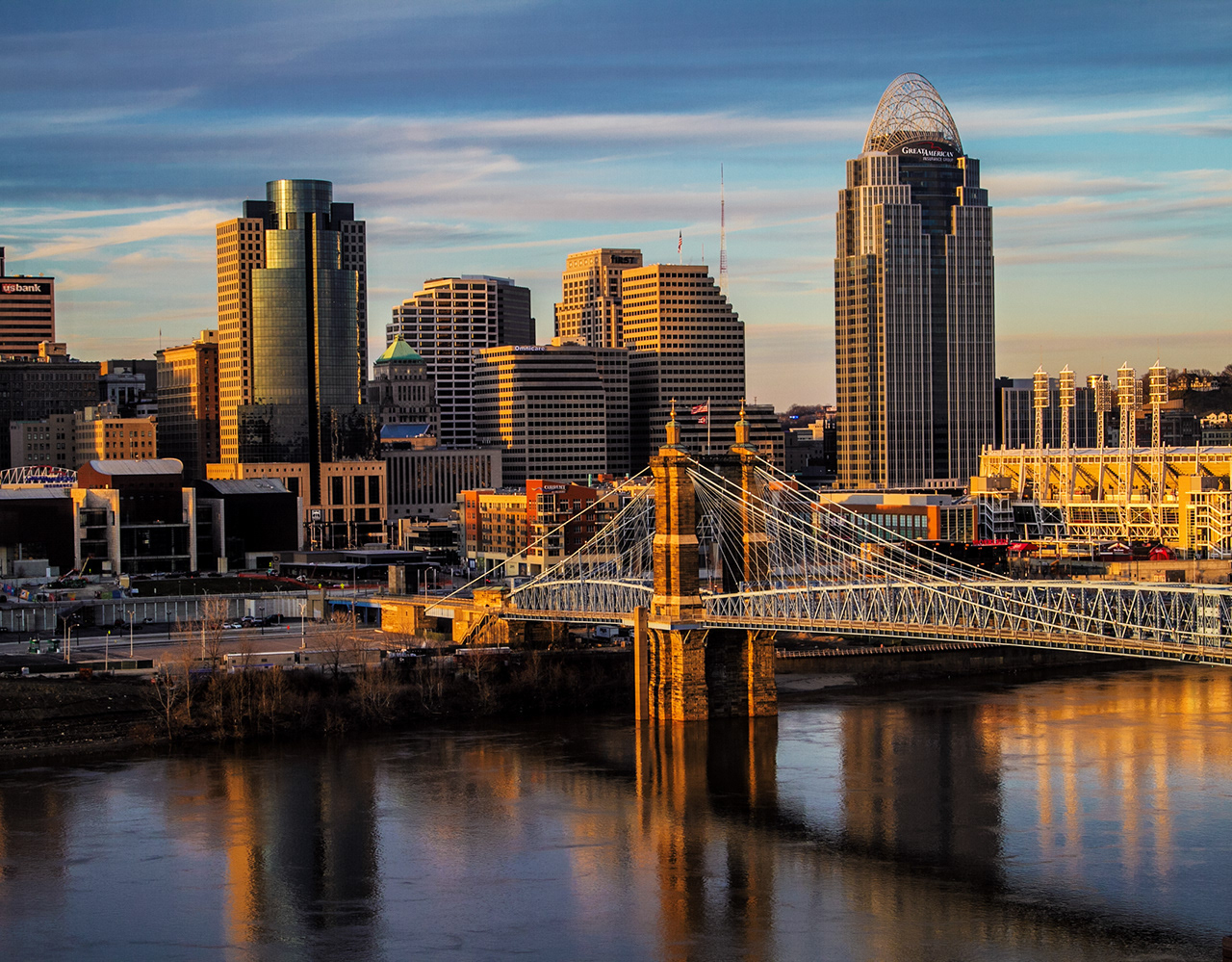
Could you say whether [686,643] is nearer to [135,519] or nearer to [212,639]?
[212,639]

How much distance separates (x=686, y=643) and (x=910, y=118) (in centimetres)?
12752

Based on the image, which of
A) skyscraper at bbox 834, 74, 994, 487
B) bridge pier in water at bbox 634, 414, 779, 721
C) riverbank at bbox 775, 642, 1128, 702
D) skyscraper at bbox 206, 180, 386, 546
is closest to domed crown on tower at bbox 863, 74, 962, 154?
skyscraper at bbox 834, 74, 994, 487

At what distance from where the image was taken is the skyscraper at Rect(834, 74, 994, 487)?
600 ft

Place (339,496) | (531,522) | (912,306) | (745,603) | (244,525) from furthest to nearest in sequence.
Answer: (912,306) → (339,496) → (244,525) → (531,522) → (745,603)

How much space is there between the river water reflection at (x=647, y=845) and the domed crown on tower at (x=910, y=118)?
123155 millimetres

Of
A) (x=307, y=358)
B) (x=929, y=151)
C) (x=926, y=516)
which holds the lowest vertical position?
(x=926, y=516)

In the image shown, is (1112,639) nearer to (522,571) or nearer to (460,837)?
(460,837)

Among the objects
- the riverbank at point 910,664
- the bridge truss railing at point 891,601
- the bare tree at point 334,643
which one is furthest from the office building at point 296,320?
the riverbank at point 910,664

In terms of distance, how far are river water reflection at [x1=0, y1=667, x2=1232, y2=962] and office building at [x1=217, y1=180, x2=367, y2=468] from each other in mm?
103929

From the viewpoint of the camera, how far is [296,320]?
6678 inches

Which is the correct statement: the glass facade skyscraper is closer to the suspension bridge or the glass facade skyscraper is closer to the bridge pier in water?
the suspension bridge

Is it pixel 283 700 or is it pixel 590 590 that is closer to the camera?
pixel 283 700

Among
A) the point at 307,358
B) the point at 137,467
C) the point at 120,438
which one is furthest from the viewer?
the point at 120,438

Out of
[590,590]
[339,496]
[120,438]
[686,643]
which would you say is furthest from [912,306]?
[686,643]
